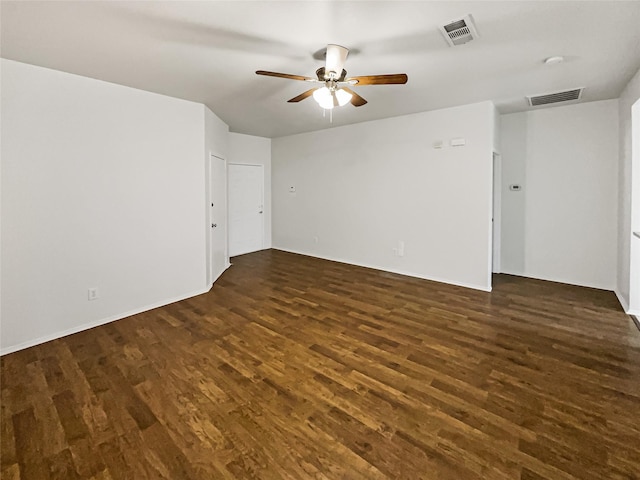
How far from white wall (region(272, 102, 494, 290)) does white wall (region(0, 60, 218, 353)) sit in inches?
108

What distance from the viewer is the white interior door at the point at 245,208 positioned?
21.9 ft

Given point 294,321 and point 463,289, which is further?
point 463,289

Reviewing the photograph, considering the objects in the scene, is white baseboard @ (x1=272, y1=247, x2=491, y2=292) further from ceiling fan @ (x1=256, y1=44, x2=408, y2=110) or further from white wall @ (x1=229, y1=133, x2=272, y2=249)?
ceiling fan @ (x1=256, y1=44, x2=408, y2=110)

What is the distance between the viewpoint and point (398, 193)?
528cm

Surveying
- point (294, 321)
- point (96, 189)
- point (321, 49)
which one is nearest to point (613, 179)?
point (321, 49)

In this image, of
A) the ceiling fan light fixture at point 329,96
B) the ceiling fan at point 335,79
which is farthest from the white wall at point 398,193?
the ceiling fan light fixture at point 329,96

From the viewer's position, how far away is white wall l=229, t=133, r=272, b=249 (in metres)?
6.58

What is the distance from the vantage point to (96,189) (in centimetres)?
334

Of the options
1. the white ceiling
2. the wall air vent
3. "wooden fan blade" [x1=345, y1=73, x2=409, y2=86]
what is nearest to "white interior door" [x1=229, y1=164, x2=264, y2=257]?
the white ceiling

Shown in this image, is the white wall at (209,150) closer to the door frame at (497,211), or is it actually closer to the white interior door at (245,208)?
the white interior door at (245,208)

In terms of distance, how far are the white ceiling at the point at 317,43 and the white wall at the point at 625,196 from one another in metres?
0.20

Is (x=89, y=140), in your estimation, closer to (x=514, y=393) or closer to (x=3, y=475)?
(x=3, y=475)

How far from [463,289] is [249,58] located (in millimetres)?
4065

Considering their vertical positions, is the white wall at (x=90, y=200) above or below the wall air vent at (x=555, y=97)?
below
